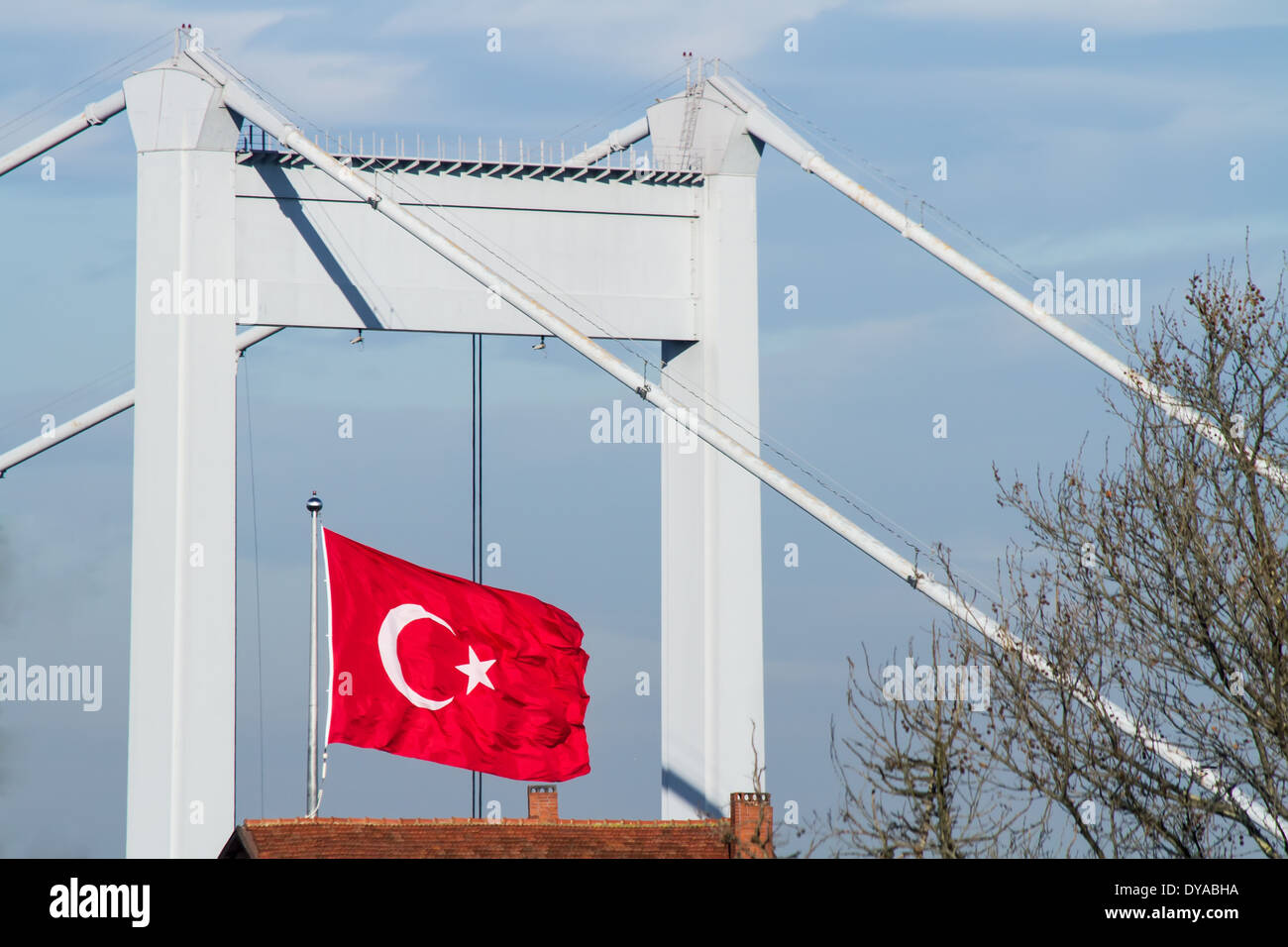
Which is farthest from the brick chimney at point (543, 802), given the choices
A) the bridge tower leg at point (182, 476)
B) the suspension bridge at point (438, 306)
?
the bridge tower leg at point (182, 476)

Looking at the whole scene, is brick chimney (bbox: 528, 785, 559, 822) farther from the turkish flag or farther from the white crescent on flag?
the white crescent on flag

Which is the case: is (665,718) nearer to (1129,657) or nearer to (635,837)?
(635,837)

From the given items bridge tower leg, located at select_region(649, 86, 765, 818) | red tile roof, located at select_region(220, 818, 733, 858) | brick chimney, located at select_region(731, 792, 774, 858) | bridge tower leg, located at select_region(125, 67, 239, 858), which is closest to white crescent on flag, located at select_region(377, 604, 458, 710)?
red tile roof, located at select_region(220, 818, 733, 858)

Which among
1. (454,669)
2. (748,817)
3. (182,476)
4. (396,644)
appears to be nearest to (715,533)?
(748,817)
